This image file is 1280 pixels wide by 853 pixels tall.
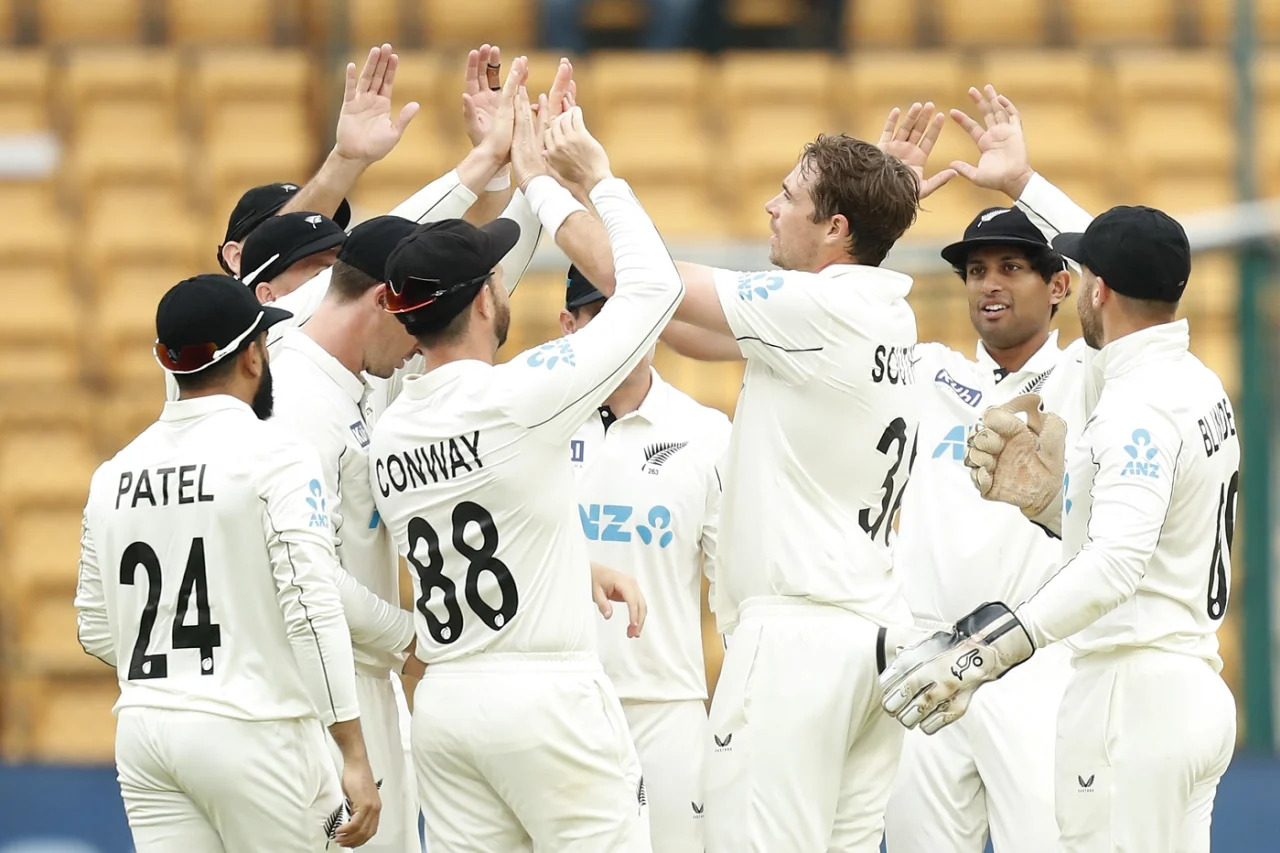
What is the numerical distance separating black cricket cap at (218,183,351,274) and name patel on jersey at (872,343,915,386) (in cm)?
242

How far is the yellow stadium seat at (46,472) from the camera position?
414 inches

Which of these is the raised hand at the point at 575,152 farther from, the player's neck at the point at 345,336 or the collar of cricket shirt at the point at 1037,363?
the collar of cricket shirt at the point at 1037,363

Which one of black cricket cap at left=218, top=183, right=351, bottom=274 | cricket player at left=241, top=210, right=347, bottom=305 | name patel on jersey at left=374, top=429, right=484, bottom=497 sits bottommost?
name patel on jersey at left=374, top=429, right=484, bottom=497

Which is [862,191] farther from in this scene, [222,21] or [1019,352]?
[222,21]

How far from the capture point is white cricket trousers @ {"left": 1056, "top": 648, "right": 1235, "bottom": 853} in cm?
525

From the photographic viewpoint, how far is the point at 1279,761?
28.1ft

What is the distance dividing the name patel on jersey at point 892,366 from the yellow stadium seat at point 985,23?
807cm

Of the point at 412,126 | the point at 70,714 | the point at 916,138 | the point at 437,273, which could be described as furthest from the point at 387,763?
the point at 412,126

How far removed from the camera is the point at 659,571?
6.39 metres

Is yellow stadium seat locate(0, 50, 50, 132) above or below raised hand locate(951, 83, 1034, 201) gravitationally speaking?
above

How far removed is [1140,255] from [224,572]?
2.75 m

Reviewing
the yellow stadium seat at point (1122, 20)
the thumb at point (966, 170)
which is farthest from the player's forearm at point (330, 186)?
the yellow stadium seat at point (1122, 20)

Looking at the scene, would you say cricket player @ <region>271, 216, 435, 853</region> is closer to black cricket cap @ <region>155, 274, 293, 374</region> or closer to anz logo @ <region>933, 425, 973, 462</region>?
black cricket cap @ <region>155, 274, 293, 374</region>

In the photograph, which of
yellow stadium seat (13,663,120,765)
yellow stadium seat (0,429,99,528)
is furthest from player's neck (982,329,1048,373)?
yellow stadium seat (0,429,99,528)
